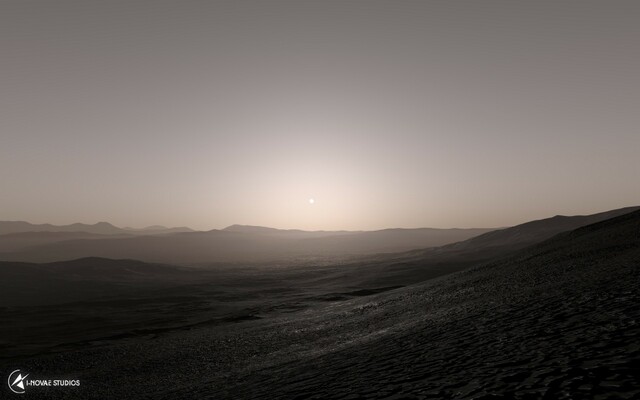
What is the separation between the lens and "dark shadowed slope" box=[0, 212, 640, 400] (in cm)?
702

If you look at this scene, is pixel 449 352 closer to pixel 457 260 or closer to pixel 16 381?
pixel 16 381

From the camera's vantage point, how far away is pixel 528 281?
64.4 ft

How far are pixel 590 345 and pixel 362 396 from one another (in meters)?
4.46

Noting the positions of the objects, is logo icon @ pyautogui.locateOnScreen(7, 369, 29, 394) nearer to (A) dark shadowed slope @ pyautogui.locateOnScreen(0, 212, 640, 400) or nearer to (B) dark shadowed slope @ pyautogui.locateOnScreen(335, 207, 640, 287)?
(A) dark shadowed slope @ pyautogui.locateOnScreen(0, 212, 640, 400)

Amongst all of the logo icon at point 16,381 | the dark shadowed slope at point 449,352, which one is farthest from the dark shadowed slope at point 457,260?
the logo icon at point 16,381

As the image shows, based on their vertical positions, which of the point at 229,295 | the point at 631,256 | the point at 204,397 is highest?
the point at 631,256

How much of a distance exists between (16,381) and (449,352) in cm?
2611

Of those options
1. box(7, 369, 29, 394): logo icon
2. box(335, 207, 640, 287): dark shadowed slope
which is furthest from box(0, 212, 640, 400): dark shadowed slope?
box(335, 207, 640, 287): dark shadowed slope

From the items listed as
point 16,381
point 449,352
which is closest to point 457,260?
point 16,381

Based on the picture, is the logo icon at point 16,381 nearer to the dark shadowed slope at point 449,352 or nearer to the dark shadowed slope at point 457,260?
the dark shadowed slope at point 449,352

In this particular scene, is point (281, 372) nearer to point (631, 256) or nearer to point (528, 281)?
point (528, 281)

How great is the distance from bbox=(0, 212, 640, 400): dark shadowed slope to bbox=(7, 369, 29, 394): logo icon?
3.61 feet

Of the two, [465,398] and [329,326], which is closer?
[465,398]

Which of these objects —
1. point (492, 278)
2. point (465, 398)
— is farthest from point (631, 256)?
point (465, 398)
